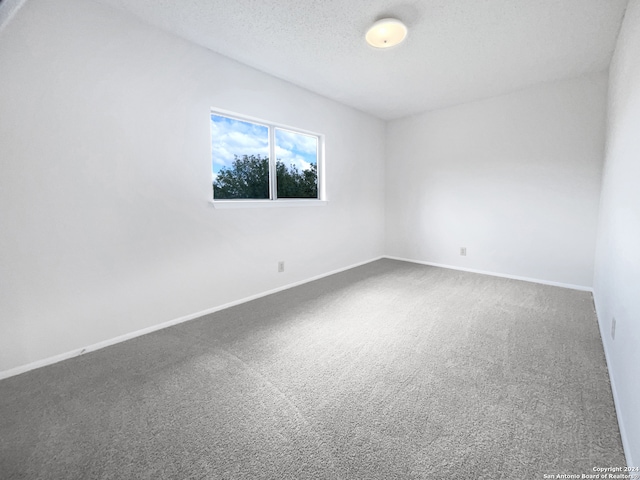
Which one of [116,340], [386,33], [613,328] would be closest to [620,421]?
[613,328]

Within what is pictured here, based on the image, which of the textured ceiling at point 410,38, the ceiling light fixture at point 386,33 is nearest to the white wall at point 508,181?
the textured ceiling at point 410,38

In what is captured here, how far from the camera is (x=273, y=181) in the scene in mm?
3471

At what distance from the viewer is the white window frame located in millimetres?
2941

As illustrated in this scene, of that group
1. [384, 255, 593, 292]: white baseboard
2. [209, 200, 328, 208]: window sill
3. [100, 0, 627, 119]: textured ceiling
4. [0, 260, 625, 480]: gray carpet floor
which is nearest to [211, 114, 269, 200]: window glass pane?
[209, 200, 328, 208]: window sill

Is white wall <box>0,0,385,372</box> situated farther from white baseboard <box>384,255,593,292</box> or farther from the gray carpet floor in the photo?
white baseboard <box>384,255,593,292</box>

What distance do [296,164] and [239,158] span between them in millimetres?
866

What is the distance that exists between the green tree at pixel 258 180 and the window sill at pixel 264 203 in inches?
4.7

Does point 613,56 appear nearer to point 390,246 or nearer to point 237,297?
point 390,246

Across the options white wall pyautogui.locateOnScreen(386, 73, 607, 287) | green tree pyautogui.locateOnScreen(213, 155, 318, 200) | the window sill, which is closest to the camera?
the window sill

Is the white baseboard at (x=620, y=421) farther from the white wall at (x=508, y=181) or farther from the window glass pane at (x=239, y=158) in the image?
the window glass pane at (x=239, y=158)

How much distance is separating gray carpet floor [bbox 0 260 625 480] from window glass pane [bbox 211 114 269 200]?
1.39 m


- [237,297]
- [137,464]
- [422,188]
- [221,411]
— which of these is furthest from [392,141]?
[137,464]

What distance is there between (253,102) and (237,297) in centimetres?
211

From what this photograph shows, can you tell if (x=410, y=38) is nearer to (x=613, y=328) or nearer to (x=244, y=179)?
(x=244, y=179)
